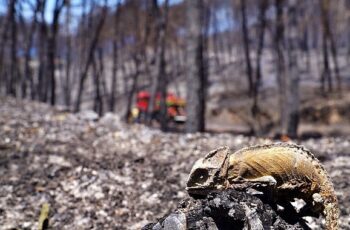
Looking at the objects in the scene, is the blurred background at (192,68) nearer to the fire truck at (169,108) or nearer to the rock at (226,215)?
the fire truck at (169,108)

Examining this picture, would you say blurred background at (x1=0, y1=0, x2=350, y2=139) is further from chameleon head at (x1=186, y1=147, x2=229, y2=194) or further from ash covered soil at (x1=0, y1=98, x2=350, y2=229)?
chameleon head at (x1=186, y1=147, x2=229, y2=194)

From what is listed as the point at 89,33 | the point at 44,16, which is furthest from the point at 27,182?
the point at 89,33

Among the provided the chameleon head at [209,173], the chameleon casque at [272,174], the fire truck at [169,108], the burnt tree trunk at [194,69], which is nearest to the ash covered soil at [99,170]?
the burnt tree trunk at [194,69]

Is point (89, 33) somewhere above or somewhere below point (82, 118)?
above

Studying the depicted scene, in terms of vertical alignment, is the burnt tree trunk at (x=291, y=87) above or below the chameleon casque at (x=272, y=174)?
above

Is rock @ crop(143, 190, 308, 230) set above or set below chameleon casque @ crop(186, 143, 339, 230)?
below

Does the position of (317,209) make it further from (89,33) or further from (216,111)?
(216,111)

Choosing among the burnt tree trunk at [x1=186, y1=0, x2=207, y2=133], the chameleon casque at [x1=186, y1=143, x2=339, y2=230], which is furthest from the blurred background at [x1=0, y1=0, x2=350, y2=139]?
the chameleon casque at [x1=186, y1=143, x2=339, y2=230]

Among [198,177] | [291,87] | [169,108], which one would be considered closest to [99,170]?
[198,177]
